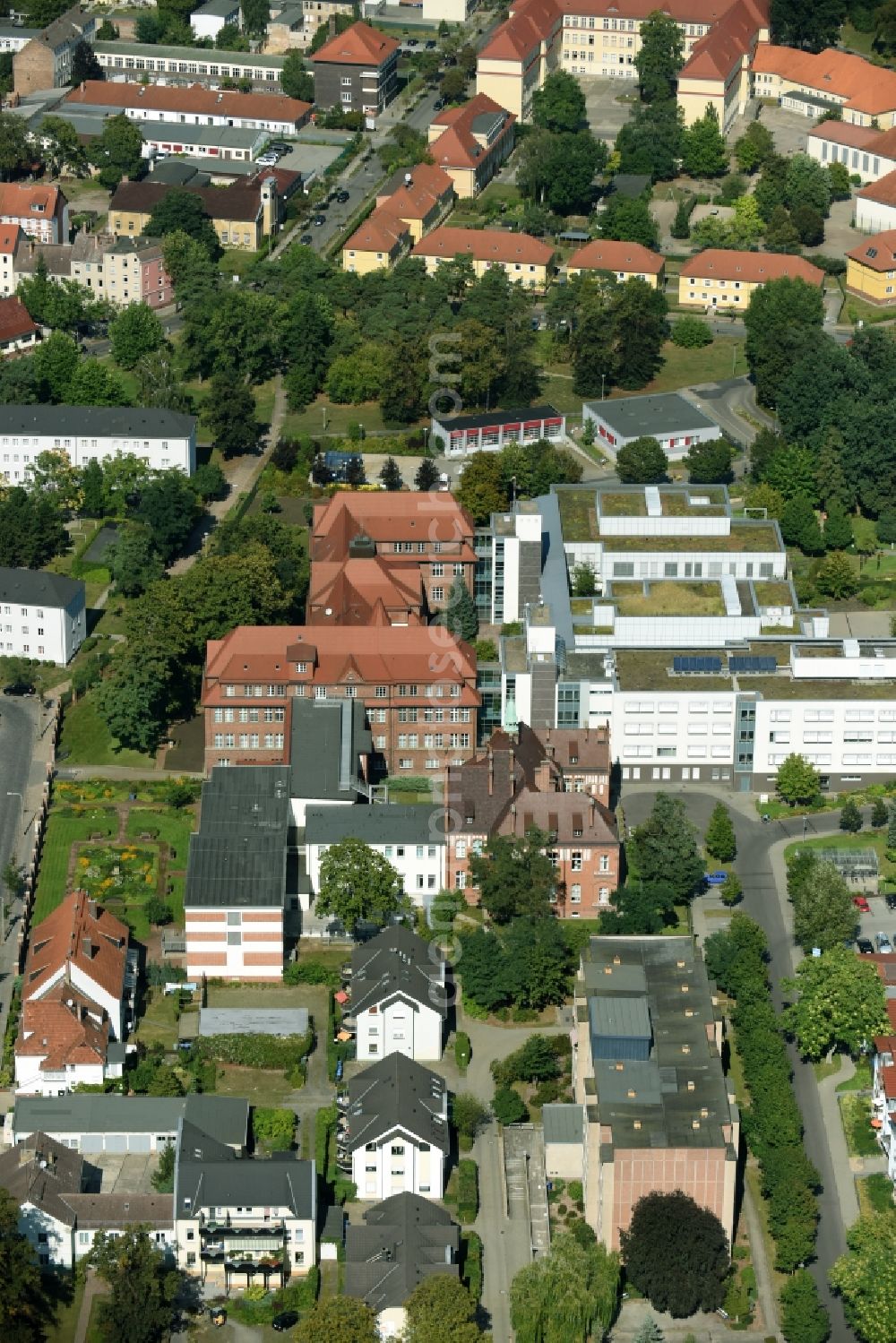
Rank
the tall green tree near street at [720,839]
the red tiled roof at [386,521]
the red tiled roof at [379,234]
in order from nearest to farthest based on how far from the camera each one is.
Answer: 1. the tall green tree near street at [720,839]
2. the red tiled roof at [386,521]
3. the red tiled roof at [379,234]

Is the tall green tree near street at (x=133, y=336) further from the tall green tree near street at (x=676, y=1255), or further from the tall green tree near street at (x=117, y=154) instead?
the tall green tree near street at (x=676, y=1255)

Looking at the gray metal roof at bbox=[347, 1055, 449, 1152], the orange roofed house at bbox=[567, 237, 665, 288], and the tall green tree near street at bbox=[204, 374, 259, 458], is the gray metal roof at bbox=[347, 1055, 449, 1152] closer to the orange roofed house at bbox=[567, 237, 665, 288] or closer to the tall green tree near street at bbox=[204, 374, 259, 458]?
the tall green tree near street at bbox=[204, 374, 259, 458]

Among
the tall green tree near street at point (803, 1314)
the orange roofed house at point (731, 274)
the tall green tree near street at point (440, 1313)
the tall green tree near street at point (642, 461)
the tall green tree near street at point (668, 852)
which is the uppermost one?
the orange roofed house at point (731, 274)

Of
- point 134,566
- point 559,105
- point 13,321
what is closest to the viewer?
point 134,566

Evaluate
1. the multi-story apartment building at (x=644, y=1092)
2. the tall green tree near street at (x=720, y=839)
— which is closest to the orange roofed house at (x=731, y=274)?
the tall green tree near street at (x=720, y=839)

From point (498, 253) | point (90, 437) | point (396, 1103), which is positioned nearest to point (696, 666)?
point (396, 1103)

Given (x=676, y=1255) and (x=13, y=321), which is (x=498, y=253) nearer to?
(x=13, y=321)

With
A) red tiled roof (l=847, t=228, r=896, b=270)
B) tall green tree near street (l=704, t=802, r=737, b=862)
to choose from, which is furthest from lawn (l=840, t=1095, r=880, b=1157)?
red tiled roof (l=847, t=228, r=896, b=270)

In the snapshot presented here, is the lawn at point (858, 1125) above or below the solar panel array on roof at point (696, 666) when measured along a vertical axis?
below

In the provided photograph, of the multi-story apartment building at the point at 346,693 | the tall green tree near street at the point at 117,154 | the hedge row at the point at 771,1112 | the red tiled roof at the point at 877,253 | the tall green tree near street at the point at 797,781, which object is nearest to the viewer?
the hedge row at the point at 771,1112
